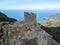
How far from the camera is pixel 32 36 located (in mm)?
13758

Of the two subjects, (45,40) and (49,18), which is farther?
(49,18)

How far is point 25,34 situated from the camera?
1377 centimetres

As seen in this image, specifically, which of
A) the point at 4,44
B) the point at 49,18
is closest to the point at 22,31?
the point at 4,44

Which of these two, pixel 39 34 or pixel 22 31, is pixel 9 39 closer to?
pixel 22 31

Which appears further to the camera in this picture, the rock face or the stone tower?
the stone tower

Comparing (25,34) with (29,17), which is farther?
(29,17)

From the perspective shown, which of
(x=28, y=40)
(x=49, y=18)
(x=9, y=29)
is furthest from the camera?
(x=49, y=18)

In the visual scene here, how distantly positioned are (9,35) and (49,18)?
481 ft

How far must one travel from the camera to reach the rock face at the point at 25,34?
13.6 meters

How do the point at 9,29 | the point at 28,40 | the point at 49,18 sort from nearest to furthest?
the point at 28,40 → the point at 9,29 → the point at 49,18

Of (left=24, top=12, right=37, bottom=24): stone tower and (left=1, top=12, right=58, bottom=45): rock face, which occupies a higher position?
(left=24, top=12, right=37, bottom=24): stone tower

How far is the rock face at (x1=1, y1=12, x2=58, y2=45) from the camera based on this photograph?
13555mm

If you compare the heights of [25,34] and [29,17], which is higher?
[29,17]

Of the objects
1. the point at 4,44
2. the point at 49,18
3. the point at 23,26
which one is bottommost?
the point at 49,18
